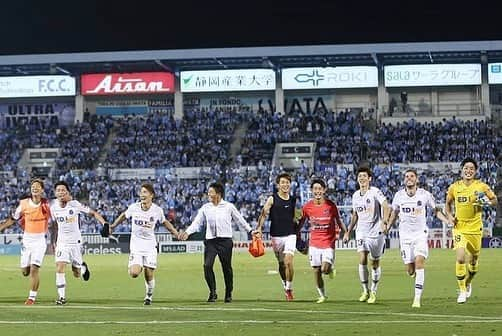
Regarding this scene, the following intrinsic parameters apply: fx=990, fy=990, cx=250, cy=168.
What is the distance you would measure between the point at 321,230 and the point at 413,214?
2.06 meters

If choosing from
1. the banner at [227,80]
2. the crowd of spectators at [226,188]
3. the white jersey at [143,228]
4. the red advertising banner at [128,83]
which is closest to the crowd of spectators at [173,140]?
the banner at [227,80]

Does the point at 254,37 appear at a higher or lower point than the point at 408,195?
higher

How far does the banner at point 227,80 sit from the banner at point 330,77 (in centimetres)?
138

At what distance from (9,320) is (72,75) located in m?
59.5

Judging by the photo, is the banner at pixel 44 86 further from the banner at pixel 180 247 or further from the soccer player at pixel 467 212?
the soccer player at pixel 467 212

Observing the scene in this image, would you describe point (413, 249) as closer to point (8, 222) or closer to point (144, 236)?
point (144, 236)

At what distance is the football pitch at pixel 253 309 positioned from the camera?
14.1 m

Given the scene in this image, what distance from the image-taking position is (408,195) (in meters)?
18.3

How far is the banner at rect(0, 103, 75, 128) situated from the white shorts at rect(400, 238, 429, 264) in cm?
5931

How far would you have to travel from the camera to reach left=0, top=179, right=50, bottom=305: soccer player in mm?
19797

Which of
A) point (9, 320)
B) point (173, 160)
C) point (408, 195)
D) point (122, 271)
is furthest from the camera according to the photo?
point (173, 160)

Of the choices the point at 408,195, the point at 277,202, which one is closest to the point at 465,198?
the point at 408,195

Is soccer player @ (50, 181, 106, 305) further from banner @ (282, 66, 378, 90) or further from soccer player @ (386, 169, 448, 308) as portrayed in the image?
banner @ (282, 66, 378, 90)

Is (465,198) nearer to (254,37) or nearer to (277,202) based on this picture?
(277,202)
